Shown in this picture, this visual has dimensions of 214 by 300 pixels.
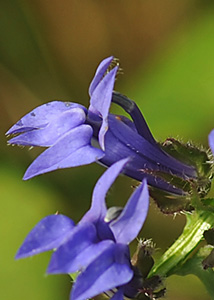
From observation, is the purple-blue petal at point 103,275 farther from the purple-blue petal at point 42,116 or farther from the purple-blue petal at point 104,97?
the purple-blue petal at point 42,116

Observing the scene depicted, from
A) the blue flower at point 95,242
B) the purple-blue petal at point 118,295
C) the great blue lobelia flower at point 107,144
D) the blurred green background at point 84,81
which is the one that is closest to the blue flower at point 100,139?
the great blue lobelia flower at point 107,144

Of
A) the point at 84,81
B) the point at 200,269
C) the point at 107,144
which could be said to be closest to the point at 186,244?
the point at 200,269

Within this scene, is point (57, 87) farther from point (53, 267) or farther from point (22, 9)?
point (53, 267)

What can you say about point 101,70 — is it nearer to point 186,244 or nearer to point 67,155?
point 67,155

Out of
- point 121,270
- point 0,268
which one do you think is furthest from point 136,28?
point 121,270

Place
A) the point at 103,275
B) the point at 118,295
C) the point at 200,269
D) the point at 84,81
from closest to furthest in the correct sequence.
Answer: the point at 103,275, the point at 118,295, the point at 200,269, the point at 84,81
